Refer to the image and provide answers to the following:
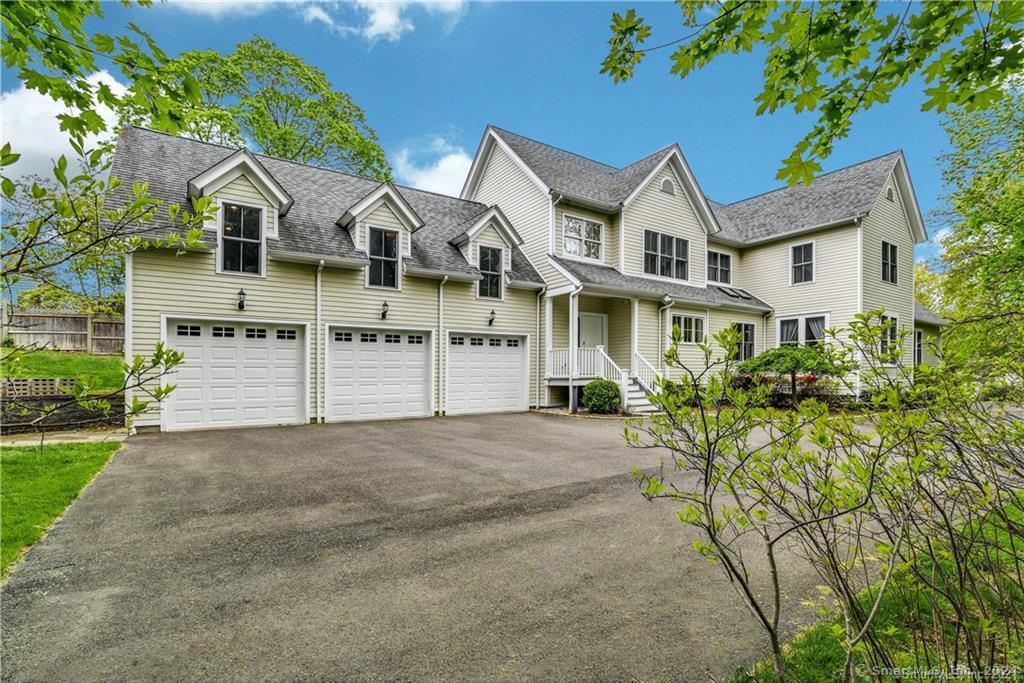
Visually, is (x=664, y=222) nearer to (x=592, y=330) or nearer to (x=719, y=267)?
(x=719, y=267)

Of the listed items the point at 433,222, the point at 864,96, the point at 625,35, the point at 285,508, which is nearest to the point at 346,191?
the point at 433,222

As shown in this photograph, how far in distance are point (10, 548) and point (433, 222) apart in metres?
12.8

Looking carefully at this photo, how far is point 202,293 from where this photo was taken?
35.1ft

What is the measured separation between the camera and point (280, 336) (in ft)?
38.7

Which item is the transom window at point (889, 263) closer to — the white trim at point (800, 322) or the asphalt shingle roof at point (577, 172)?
the white trim at point (800, 322)

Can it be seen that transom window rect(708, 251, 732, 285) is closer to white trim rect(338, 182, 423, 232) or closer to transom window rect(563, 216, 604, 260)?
transom window rect(563, 216, 604, 260)

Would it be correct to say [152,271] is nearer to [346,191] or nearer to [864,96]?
[346,191]

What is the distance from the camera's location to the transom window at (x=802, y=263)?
61.0 ft

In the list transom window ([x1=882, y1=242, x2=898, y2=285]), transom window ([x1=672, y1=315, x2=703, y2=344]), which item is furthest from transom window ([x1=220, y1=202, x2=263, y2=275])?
transom window ([x1=882, y1=242, x2=898, y2=285])

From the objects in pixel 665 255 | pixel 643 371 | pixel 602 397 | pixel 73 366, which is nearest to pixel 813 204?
pixel 665 255

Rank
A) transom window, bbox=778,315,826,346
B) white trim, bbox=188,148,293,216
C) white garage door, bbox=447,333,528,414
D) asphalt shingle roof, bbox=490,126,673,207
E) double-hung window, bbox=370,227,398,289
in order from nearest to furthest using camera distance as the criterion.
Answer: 1. white trim, bbox=188,148,293,216
2. double-hung window, bbox=370,227,398,289
3. white garage door, bbox=447,333,528,414
4. asphalt shingle roof, bbox=490,126,673,207
5. transom window, bbox=778,315,826,346

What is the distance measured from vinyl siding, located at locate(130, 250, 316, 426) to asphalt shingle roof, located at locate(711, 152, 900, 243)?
53.6 ft

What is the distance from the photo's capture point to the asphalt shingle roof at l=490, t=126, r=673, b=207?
1627 cm

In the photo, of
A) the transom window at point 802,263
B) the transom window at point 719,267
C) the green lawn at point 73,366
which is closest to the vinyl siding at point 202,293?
the green lawn at point 73,366
